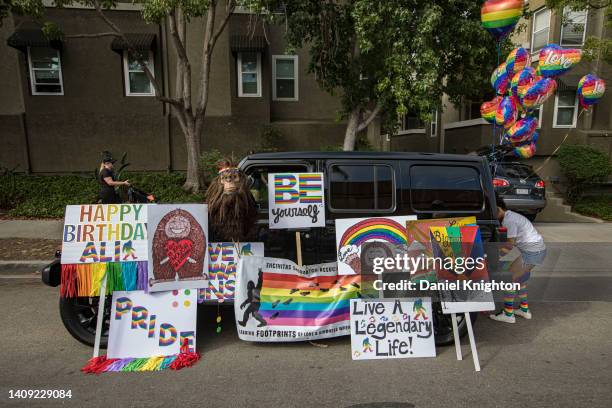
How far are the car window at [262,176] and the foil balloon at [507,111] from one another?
546 cm

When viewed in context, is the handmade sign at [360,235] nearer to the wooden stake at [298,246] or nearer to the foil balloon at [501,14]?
the wooden stake at [298,246]

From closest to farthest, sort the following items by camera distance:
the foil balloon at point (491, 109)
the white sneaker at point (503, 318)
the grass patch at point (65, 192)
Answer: the white sneaker at point (503, 318) < the foil balloon at point (491, 109) < the grass patch at point (65, 192)

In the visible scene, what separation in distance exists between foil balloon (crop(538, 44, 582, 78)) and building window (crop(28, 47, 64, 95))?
46.1 ft

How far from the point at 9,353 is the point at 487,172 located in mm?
5169

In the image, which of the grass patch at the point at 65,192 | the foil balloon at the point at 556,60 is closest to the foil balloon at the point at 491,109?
the foil balloon at the point at 556,60

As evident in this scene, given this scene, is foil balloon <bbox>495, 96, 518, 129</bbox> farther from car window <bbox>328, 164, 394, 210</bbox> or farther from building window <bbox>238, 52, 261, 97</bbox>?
building window <bbox>238, 52, 261, 97</bbox>

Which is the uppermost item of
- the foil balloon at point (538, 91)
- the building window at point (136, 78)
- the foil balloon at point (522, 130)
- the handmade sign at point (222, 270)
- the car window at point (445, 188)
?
the building window at point (136, 78)

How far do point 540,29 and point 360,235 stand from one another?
1533 cm

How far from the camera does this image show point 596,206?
37.4 ft

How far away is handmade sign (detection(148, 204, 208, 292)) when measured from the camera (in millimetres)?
3264

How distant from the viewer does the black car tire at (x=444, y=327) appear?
144 inches

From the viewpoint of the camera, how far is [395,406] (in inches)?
105

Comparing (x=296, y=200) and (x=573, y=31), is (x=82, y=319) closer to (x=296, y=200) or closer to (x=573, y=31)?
(x=296, y=200)

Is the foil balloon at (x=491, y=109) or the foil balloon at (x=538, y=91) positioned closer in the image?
the foil balloon at (x=538, y=91)
